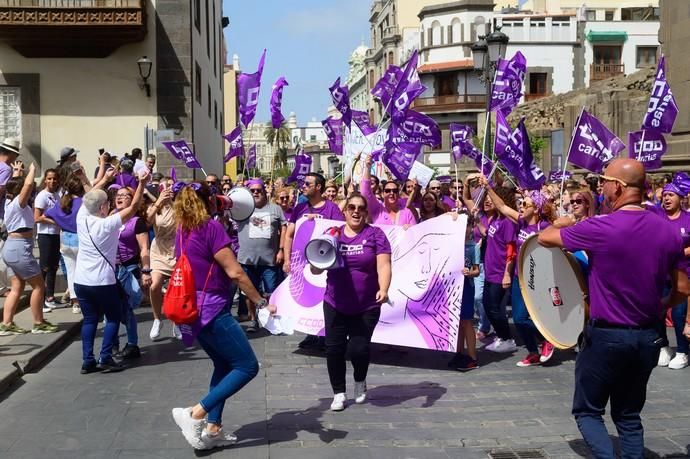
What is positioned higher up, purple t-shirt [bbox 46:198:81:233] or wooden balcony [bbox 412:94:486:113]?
wooden balcony [bbox 412:94:486:113]

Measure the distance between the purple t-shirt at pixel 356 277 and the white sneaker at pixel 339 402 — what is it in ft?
2.17

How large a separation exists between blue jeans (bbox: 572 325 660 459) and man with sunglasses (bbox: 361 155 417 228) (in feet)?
15.8

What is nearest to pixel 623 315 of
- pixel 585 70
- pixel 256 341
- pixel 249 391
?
pixel 249 391

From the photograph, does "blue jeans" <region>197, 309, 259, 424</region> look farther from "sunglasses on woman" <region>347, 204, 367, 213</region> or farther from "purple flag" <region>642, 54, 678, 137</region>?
"purple flag" <region>642, 54, 678, 137</region>

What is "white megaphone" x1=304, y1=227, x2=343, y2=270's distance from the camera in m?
6.33

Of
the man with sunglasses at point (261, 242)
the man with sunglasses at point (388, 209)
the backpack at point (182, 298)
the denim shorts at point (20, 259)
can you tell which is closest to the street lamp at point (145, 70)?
the man with sunglasses at point (261, 242)

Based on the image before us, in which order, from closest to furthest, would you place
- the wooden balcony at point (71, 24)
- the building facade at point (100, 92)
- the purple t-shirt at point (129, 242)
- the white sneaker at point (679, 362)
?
the white sneaker at point (679, 362)
the purple t-shirt at point (129, 242)
the wooden balcony at point (71, 24)
the building facade at point (100, 92)

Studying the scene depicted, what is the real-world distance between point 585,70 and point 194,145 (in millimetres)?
49225

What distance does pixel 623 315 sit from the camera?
4.54 m

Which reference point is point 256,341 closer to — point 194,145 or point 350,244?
point 350,244

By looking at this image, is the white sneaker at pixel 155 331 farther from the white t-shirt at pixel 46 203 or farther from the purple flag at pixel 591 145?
the purple flag at pixel 591 145

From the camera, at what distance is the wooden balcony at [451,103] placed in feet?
213

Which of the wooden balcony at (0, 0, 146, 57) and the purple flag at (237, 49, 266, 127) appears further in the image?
the wooden balcony at (0, 0, 146, 57)

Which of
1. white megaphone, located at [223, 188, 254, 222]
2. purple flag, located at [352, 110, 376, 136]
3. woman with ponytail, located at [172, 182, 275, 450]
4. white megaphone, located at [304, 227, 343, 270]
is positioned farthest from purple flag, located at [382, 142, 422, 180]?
woman with ponytail, located at [172, 182, 275, 450]
